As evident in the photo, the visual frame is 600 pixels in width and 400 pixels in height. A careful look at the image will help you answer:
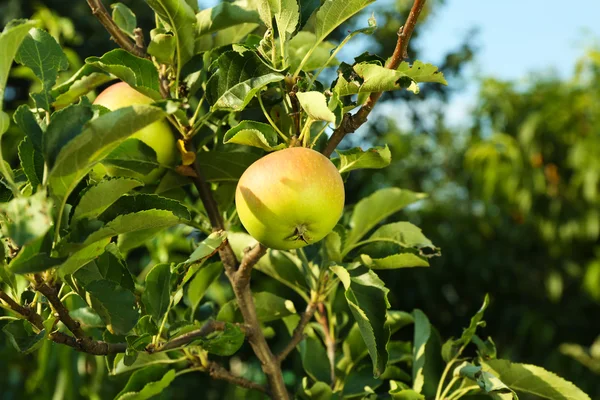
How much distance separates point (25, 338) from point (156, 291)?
0.45 ft

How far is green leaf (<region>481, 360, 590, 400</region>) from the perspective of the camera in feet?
2.53

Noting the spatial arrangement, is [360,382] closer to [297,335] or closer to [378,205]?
[297,335]

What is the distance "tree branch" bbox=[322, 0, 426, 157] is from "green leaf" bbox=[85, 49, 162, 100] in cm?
20

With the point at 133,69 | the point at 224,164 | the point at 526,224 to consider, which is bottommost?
the point at 526,224

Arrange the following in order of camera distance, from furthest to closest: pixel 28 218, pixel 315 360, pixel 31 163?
pixel 315 360 < pixel 31 163 < pixel 28 218

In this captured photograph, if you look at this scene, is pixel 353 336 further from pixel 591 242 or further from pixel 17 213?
pixel 591 242

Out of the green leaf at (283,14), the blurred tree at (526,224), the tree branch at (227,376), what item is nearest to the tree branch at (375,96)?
the green leaf at (283,14)

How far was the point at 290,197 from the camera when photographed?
604 millimetres

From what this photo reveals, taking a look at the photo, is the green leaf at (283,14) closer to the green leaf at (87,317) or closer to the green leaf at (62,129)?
the green leaf at (62,129)

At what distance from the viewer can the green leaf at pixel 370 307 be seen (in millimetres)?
634

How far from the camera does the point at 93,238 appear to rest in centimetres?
56

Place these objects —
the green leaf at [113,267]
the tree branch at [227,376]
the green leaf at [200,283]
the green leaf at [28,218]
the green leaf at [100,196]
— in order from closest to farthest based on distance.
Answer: the green leaf at [28,218]
the green leaf at [100,196]
the green leaf at [113,267]
the tree branch at [227,376]
the green leaf at [200,283]

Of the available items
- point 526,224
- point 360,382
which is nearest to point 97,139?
point 360,382

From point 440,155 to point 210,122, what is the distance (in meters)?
4.08
